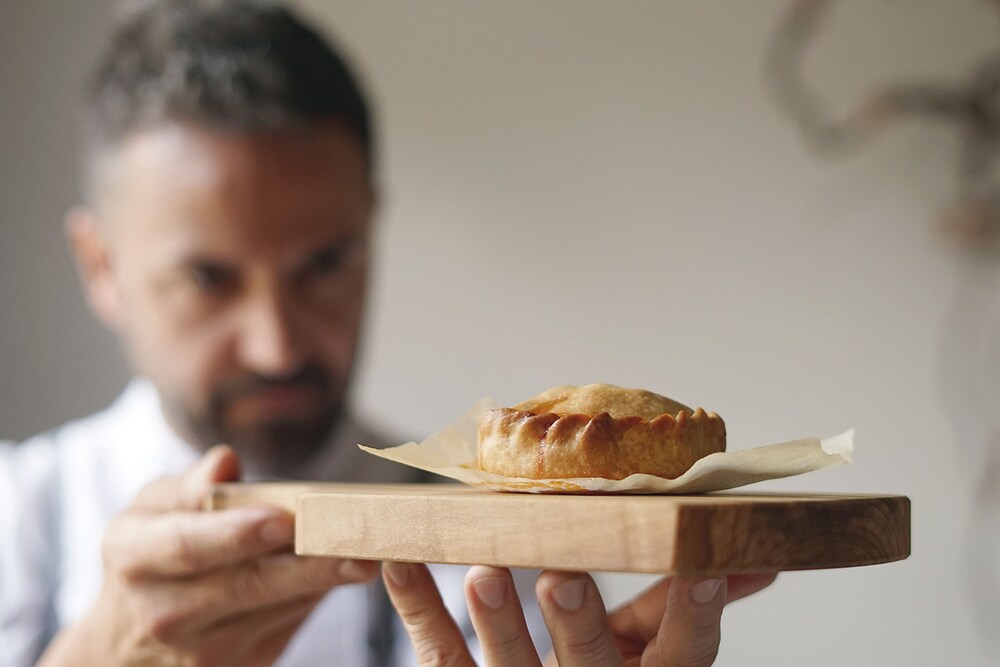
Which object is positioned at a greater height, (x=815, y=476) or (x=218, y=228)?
(x=218, y=228)

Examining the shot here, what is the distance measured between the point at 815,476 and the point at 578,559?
4.73ft

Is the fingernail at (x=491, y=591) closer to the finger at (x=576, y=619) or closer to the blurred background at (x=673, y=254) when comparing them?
the finger at (x=576, y=619)

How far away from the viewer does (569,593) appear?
0.40 metres

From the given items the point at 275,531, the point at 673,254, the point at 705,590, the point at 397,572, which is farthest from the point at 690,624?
the point at 673,254

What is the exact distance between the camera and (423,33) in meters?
1.97

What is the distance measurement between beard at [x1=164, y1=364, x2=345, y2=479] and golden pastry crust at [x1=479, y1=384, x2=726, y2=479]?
3.19ft

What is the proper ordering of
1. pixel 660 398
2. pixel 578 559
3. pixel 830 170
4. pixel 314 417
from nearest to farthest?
pixel 578 559 → pixel 660 398 → pixel 314 417 → pixel 830 170

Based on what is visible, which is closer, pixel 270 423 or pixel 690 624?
pixel 690 624

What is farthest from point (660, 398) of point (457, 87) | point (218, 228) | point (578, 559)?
point (457, 87)

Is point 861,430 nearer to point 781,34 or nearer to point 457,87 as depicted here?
point 781,34

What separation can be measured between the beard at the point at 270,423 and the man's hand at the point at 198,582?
22.7 inches

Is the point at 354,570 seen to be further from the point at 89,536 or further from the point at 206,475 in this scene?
the point at 89,536

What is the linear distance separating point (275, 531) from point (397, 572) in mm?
120

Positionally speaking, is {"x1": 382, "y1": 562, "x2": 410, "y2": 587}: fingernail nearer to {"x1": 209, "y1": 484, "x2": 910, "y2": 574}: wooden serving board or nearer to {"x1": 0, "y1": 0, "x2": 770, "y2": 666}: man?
{"x1": 209, "y1": 484, "x2": 910, "y2": 574}: wooden serving board
